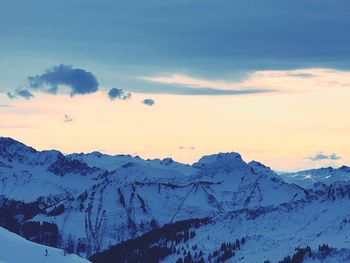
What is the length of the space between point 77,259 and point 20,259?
26.3 meters

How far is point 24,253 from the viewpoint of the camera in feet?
581

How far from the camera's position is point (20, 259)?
171 m

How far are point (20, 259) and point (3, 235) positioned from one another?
1826cm

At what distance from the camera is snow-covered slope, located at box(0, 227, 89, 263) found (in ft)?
560

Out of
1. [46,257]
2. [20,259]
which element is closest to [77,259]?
[46,257]

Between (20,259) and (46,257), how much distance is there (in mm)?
11804

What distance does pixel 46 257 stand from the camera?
595ft

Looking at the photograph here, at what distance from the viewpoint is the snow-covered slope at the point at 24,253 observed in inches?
6715

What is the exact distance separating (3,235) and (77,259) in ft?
71.0

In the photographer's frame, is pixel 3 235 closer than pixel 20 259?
No

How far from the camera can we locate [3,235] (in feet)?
612

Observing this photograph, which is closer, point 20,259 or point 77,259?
point 20,259

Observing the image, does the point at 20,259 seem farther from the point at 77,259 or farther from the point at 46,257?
the point at 77,259

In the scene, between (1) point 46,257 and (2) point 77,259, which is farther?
(2) point 77,259
